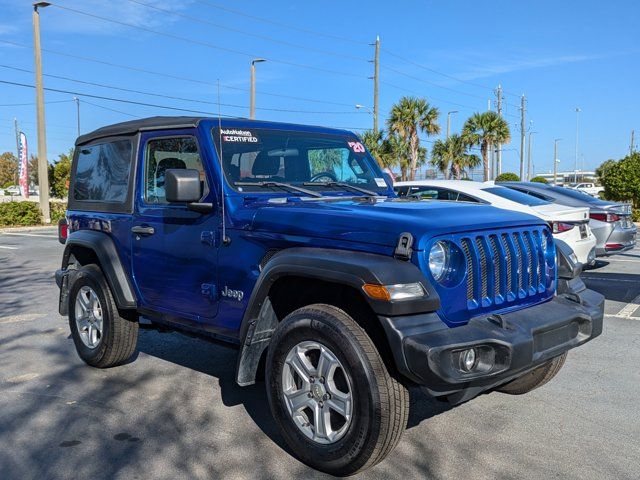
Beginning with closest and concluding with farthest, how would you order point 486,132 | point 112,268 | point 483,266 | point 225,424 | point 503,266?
point 483,266 → point 503,266 → point 225,424 → point 112,268 → point 486,132

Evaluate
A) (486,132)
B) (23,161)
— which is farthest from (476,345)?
(486,132)

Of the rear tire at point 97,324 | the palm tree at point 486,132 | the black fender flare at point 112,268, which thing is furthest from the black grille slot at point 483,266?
the palm tree at point 486,132

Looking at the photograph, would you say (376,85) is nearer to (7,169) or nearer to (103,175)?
(103,175)

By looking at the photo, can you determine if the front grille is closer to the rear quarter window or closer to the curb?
the rear quarter window

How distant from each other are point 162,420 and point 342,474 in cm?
142

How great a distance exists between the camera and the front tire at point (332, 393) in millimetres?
3090

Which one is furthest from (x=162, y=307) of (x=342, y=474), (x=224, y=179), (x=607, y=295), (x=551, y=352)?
(x=607, y=295)

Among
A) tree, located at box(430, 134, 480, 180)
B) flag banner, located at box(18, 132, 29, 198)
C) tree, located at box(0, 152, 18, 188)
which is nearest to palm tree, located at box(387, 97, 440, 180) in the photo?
tree, located at box(430, 134, 480, 180)

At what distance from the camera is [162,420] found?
4.13 m

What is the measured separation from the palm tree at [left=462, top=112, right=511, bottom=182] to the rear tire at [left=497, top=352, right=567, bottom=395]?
4030 centimetres

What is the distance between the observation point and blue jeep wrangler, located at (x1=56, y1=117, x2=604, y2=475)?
309cm

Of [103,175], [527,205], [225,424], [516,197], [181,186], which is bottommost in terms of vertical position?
[225,424]

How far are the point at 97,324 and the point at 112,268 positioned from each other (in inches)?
26.1

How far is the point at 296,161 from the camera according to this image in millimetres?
4684
